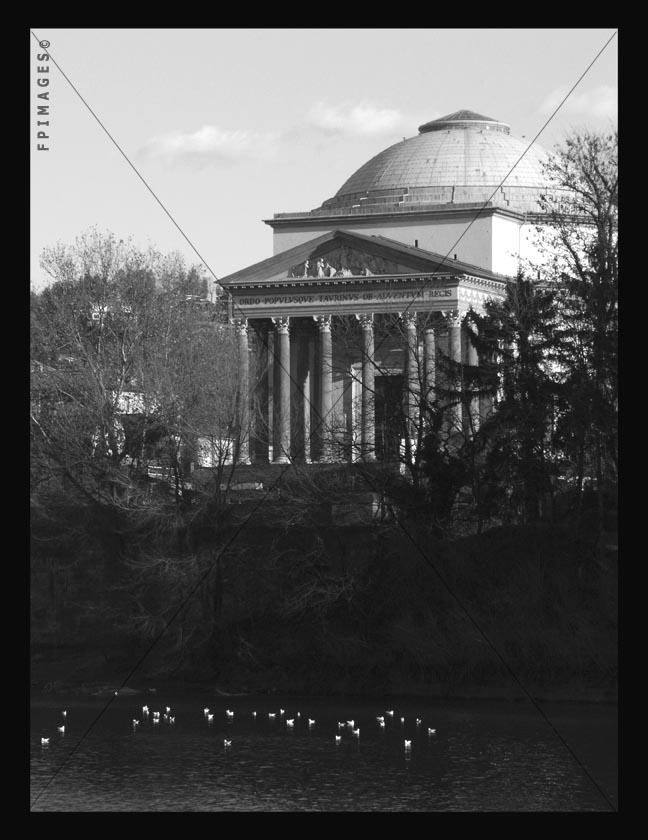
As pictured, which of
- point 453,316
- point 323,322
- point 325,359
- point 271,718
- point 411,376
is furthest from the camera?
point 323,322

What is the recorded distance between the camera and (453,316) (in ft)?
240

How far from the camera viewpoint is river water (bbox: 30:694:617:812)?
30484mm

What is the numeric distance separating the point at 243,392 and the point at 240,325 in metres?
22.4

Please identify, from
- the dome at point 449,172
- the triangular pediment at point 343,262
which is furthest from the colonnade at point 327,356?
the dome at point 449,172

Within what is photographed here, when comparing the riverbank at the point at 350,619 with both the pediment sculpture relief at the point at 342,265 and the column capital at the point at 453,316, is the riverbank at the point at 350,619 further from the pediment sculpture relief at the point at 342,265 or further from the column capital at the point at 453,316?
the pediment sculpture relief at the point at 342,265

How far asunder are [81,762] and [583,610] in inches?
525

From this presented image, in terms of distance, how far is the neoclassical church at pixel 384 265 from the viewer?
241 ft

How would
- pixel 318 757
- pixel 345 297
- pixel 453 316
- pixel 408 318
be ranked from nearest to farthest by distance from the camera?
pixel 318 757 → pixel 408 318 → pixel 453 316 → pixel 345 297

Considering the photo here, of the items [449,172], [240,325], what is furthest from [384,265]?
[449,172]

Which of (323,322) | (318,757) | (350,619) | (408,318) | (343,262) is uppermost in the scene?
(343,262)

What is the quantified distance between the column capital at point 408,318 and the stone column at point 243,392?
5626 mm

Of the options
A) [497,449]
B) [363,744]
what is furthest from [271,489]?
[363,744]

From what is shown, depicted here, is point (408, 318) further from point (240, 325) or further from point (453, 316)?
point (240, 325)
